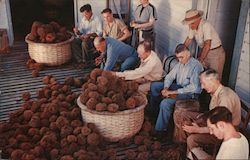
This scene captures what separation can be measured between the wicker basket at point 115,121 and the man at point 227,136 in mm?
1583

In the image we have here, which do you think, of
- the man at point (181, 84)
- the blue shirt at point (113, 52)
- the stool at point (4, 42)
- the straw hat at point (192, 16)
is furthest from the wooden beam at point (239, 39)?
the stool at point (4, 42)

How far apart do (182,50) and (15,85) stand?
3.15 m

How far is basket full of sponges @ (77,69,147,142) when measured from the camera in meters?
4.58

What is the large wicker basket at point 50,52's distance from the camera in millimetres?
6810

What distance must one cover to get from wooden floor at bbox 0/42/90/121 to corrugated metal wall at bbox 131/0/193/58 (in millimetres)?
1651

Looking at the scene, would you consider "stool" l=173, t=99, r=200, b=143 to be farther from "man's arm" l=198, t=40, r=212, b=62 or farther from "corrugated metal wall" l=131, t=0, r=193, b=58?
"corrugated metal wall" l=131, t=0, r=193, b=58

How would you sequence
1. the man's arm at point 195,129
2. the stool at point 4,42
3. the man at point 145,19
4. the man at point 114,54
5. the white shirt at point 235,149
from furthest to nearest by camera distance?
the stool at point 4,42 → the man at point 145,19 → the man at point 114,54 → the man's arm at point 195,129 → the white shirt at point 235,149

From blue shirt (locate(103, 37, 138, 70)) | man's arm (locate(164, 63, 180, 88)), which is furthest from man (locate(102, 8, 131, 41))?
man's arm (locate(164, 63, 180, 88))

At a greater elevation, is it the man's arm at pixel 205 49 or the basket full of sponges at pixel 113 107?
the man's arm at pixel 205 49

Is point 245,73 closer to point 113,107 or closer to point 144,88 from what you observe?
point 144,88

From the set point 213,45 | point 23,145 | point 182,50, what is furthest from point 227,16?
point 23,145

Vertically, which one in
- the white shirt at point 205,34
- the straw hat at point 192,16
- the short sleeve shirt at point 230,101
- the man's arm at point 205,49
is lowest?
the short sleeve shirt at point 230,101

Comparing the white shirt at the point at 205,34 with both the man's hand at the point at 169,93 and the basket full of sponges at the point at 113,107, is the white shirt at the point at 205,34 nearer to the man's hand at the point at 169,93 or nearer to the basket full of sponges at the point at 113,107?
the man's hand at the point at 169,93

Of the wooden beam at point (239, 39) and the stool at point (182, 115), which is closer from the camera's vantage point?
the stool at point (182, 115)
